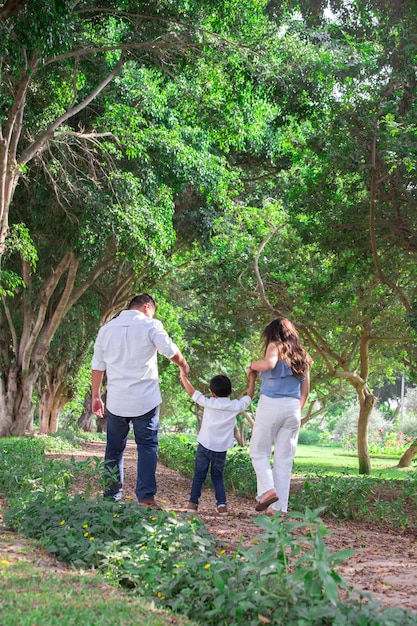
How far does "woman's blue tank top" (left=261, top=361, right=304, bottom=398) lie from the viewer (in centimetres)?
716

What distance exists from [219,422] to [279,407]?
100 cm

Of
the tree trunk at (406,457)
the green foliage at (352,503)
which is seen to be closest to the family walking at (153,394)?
the green foliage at (352,503)

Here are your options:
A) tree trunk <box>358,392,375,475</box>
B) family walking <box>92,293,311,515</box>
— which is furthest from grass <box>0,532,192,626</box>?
tree trunk <box>358,392,375,475</box>

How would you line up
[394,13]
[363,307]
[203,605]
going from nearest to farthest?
[203,605]
[394,13]
[363,307]

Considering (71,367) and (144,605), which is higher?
(71,367)

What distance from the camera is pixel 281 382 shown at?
718cm

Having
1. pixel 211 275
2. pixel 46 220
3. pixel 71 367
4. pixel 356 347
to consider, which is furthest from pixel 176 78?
pixel 71 367

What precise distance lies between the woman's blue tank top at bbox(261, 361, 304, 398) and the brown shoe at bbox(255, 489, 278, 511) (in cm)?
89

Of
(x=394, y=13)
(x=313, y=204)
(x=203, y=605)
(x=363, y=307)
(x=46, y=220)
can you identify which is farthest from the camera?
(x=363, y=307)

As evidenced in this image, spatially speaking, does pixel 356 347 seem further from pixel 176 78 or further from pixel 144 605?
pixel 144 605

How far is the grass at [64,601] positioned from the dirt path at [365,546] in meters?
0.91

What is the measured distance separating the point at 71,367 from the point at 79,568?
2457cm

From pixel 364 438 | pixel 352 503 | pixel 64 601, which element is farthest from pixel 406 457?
pixel 64 601

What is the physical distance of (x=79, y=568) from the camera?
186 inches
